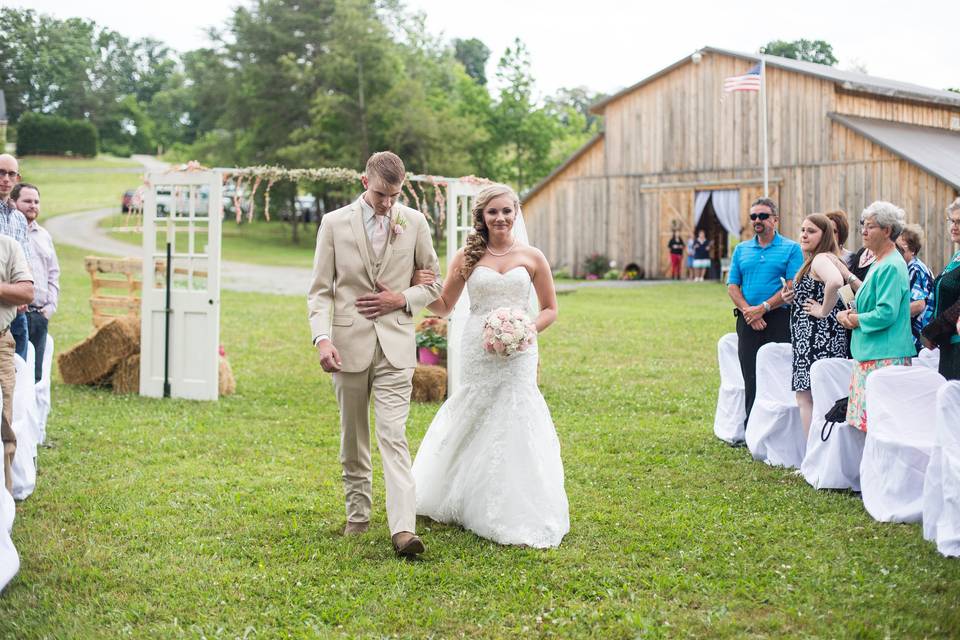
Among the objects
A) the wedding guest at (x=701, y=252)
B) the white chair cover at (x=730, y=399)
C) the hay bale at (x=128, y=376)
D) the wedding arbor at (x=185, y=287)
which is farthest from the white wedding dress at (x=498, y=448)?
the wedding guest at (x=701, y=252)

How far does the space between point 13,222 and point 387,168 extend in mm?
3992

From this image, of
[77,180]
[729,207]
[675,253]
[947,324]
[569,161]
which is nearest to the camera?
[947,324]

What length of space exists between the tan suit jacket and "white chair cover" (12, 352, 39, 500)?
2528 millimetres

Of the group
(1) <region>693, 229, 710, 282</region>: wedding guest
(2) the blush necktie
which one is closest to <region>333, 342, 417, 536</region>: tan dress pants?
(2) the blush necktie

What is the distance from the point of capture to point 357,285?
5.68 metres

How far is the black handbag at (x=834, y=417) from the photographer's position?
718cm

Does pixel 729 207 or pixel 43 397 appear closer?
pixel 43 397

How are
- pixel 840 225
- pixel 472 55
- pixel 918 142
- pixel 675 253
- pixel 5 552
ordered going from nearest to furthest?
pixel 5 552
pixel 840 225
pixel 918 142
pixel 675 253
pixel 472 55

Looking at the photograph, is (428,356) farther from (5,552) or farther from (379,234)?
(5,552)

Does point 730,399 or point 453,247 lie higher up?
point 453,247

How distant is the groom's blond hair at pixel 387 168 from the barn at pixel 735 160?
2241 cm

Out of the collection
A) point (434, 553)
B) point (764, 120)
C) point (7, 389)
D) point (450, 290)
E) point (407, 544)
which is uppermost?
point (764, 120)

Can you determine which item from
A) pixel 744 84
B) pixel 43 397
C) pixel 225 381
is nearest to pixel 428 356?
pixel 225 381

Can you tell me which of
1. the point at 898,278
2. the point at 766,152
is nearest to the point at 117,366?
the point at 898,278
